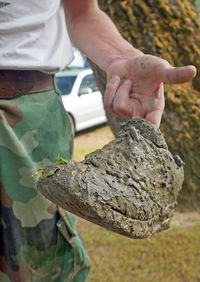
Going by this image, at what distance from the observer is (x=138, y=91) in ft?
4.66

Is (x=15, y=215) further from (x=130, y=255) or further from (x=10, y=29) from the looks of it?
(x=130, y=255)

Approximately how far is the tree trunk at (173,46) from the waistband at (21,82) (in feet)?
4.99

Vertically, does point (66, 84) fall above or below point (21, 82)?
below

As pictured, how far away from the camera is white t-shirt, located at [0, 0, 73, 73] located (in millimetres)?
1301

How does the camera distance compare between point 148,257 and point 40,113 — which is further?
point 148,257

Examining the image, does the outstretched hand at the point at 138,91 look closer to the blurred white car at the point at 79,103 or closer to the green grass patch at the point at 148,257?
the green grass patch at the point at 148,257

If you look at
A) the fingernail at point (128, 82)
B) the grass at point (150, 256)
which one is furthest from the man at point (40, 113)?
the grass at point (150, 256)

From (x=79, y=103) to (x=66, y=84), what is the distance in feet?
3.95

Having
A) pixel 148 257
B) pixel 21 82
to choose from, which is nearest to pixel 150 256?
pixel 148 257

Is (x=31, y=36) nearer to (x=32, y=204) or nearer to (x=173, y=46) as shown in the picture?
(x=32, y=204)

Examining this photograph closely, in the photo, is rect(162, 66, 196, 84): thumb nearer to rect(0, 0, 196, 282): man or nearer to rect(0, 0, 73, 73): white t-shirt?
rect(0, 0, 196, 282): man

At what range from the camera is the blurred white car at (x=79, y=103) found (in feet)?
20.0

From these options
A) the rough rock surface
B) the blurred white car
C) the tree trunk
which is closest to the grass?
the tree trunk

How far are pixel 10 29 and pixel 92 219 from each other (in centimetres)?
77
